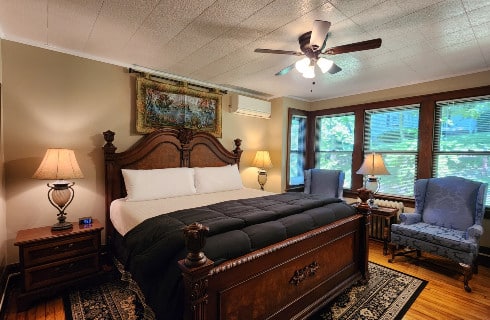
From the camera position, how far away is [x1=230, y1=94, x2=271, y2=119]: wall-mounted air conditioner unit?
4203mm

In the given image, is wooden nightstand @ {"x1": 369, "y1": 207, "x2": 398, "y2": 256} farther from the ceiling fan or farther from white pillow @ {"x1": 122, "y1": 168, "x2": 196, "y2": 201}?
white pillow @ {"x1": 122, "y1": 168, "x2": 196, "y2": 201}

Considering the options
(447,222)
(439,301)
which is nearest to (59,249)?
(439,301)

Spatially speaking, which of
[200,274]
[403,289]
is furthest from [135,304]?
[403,289]

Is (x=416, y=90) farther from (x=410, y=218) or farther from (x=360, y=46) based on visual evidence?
(x=360, y=46)

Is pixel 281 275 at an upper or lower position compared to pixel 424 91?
lower

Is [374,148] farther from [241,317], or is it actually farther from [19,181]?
[19,181]

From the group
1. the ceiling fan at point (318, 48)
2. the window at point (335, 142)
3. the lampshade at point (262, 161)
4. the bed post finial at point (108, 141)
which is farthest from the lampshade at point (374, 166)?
the bed post finial at point (108, 141)

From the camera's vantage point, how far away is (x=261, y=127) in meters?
4.83

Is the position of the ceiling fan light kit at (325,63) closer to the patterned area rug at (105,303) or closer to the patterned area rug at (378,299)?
the patterned area rug at (378,299)

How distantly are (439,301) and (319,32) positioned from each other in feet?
8.91

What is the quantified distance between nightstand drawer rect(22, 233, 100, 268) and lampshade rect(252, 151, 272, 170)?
2696 millimetres

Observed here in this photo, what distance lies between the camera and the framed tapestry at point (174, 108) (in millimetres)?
3273

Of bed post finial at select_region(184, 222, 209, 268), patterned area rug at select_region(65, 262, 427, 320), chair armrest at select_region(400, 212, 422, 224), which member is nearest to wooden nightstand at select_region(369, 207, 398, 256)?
chair armrest at select_region(400, 212, 422, 224)

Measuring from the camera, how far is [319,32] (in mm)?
1890
